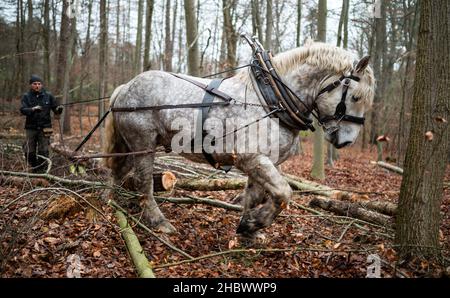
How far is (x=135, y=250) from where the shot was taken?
3.61 m

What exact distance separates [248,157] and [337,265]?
1487 millimetres

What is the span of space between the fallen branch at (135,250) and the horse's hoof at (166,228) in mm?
520

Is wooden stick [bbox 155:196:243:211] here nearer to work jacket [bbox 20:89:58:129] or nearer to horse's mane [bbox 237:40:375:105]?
horse's mane [bbox 237:40:375:105]

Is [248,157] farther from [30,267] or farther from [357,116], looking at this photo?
[30,267]

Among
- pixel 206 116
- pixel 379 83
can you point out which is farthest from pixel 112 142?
pixel 379 83

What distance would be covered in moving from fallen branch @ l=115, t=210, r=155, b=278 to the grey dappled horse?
1.71ft

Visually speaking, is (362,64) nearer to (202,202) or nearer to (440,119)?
(440,119)

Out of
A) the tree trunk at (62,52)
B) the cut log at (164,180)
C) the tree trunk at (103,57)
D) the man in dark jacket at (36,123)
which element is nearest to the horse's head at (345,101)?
the cut log at (164,180)

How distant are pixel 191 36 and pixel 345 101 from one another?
18.2 ft

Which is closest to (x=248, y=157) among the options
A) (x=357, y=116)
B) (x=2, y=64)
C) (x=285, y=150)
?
(x=285, y=150)

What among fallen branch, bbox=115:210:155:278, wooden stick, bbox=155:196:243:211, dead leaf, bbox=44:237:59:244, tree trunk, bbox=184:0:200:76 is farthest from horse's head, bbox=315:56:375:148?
tree trunk, bbox=184:0:200:76

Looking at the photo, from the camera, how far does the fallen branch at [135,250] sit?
10.6 ft
